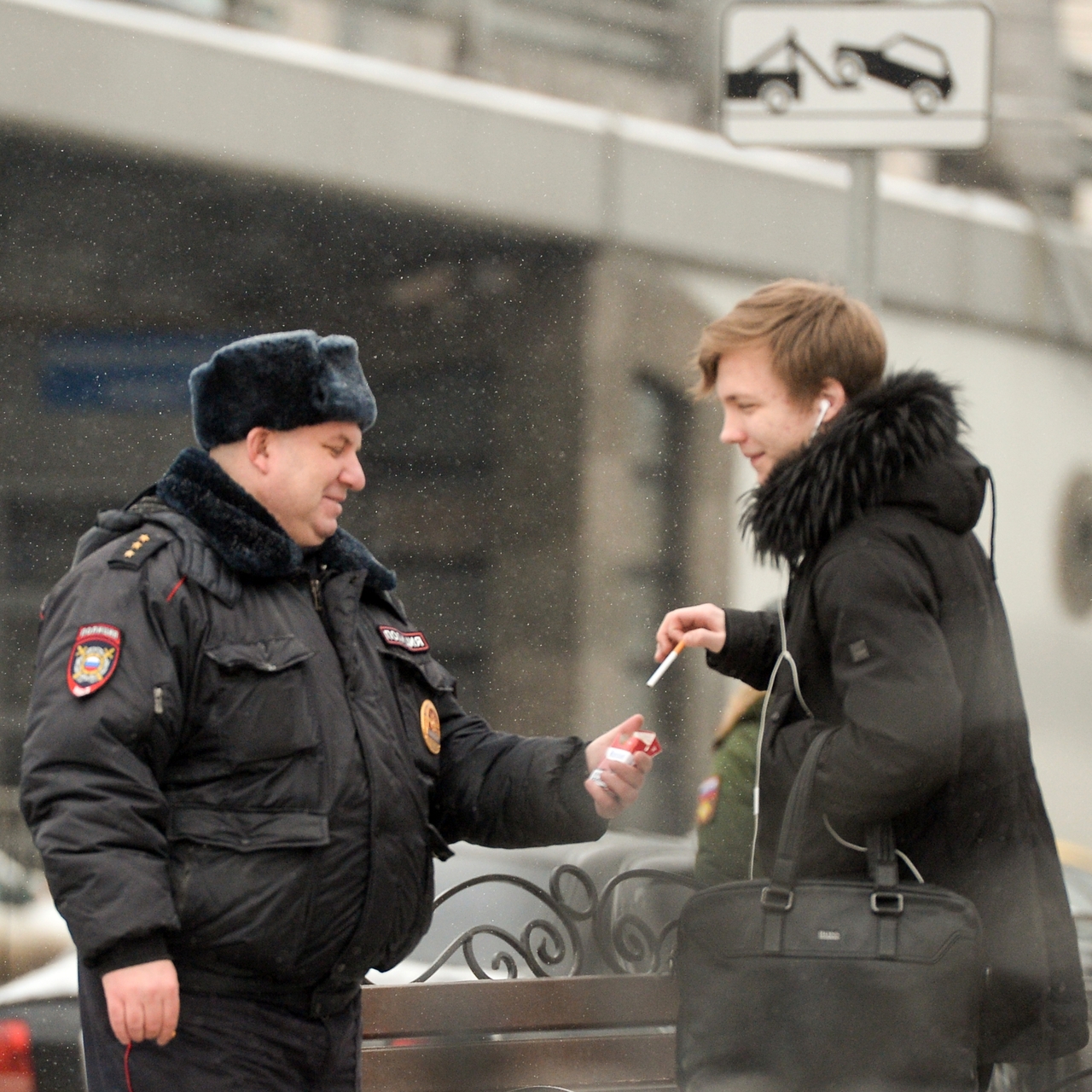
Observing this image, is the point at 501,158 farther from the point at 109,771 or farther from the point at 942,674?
the point at 109,771

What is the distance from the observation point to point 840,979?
7.43ft

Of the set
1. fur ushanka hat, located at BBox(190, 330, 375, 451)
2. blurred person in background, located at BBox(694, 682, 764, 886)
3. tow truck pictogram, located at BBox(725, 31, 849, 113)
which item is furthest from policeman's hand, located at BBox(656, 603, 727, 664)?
tow truck pictogram, located at BBox(725, 31, 849, 113)

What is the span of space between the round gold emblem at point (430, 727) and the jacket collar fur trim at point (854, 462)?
542mm

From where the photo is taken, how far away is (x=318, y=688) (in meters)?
2.29

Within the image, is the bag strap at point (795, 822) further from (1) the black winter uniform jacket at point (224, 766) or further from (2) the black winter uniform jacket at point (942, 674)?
A: (1) the black winter uniform jacket at point (224, 766)

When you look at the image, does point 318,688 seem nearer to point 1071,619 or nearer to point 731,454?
point 731,454

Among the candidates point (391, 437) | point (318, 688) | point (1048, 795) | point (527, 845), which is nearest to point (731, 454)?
point (391, 437)

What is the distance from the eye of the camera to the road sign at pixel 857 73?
346 cm

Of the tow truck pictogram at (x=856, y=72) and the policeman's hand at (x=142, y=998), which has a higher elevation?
the tow truck pictogram at (x=856, y=72)

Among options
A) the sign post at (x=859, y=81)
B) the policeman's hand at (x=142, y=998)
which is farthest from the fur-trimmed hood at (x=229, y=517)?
the sign post at (x=859, y=81)

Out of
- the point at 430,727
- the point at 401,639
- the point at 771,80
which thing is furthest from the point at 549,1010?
the point at 771,80

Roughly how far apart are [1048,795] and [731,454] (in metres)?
1.03

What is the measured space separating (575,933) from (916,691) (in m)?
1.42

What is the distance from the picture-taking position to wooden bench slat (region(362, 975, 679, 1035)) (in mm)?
3250
